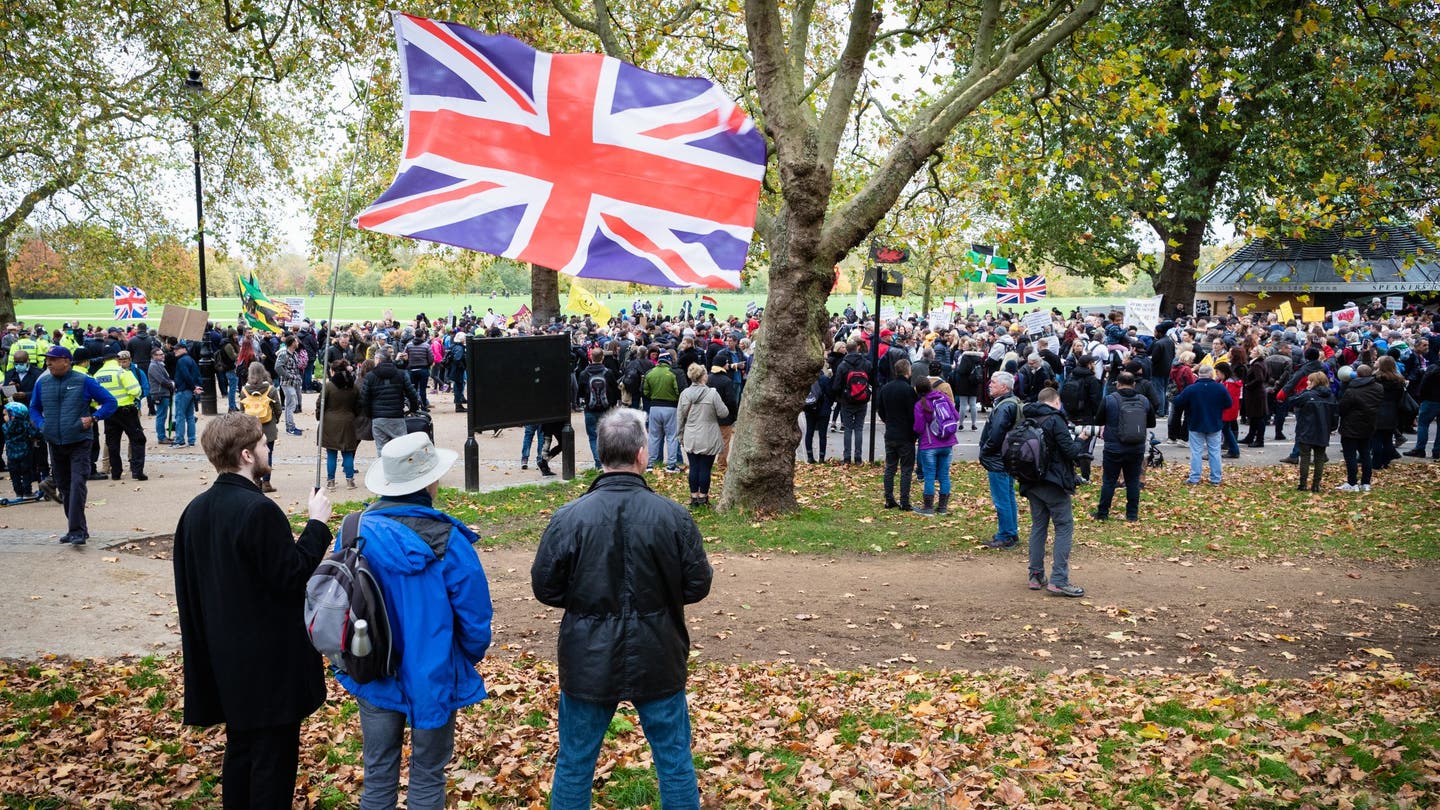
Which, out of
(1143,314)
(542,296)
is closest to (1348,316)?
(1143,314)

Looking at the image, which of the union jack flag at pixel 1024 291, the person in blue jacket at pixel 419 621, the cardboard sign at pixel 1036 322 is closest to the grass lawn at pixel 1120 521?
the person in blue jacket at pixel 419 621

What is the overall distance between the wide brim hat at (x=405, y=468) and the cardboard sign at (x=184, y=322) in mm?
20264

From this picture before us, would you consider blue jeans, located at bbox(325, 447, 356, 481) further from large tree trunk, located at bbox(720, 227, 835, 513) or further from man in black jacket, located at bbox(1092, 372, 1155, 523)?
man in black jacket, located at bbox(1092, 372, 1155, 523)

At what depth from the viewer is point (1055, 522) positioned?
9.23 meters

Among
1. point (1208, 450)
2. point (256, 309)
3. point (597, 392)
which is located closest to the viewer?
point (1208, 450)

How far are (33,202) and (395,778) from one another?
30.4 m

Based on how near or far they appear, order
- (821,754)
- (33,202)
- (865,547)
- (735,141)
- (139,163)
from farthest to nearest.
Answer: (139,163), (33,202), (865,547), (735,141), (821,754)

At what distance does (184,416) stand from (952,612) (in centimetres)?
1543

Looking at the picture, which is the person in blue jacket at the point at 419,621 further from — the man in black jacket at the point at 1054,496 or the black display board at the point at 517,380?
the black display board at the point at 517,380

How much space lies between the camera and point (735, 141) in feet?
19.6

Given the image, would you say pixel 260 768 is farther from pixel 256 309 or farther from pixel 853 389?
pixel 256 309

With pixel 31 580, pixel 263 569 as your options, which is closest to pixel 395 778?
pixel 263 569

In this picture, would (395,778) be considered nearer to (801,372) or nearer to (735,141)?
(735,141)

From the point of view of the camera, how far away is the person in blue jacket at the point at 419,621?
3.76 meters
